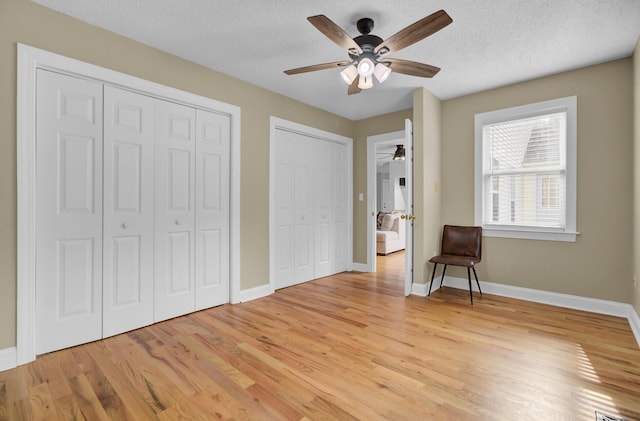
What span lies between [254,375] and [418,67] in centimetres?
256

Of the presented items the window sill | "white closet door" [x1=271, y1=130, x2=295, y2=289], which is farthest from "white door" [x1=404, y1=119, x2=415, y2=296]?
"white closet door" [x1=271, y1=130, x2=295, y2=289]

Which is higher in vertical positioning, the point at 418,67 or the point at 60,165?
the point at 418,67

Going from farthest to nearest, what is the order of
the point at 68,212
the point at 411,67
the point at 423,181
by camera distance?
the point at 423,181, the point at 411,67, the point at 68,212

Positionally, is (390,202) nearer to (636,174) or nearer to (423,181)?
(423,181)

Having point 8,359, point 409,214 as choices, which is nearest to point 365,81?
point 409,214

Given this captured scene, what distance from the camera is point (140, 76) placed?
2.71 metres

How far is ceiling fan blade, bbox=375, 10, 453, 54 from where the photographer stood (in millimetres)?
1812

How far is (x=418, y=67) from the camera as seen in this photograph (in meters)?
2.44

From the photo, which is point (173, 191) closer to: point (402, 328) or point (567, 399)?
point (402, 328)

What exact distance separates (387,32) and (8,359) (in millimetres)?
3666

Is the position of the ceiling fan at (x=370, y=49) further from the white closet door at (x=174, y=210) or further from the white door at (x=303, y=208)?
the white door at (x=303, y=208)

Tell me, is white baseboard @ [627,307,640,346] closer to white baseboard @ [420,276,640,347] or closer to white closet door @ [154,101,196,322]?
white baseboard @ [420,276,640,347]

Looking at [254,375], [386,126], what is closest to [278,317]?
[254,375]

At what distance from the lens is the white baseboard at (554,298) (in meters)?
2.97
